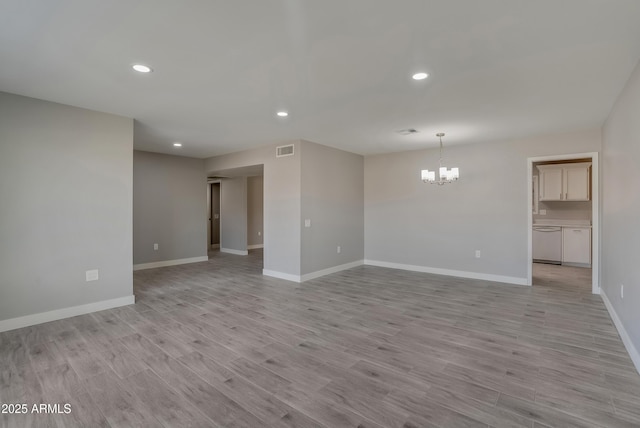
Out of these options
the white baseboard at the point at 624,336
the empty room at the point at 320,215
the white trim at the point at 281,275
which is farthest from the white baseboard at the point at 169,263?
the white baseboard at the point at 624,336

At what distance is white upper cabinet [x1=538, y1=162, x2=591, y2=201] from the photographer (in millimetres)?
6812

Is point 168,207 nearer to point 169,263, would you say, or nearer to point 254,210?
point 169,263

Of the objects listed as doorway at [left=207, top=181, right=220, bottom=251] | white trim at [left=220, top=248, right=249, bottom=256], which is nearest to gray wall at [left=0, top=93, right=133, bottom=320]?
white trim at [left=220, top=248, right=249, bottom=256]

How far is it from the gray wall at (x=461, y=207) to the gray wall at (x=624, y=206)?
1.17 metres

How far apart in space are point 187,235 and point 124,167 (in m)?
3.43

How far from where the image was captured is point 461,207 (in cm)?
584

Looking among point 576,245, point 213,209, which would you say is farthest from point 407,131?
point 213,209

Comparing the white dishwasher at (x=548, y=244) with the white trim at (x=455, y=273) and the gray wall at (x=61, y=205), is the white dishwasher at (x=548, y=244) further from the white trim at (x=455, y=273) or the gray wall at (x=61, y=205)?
the gray wall at (x=61, y=205)

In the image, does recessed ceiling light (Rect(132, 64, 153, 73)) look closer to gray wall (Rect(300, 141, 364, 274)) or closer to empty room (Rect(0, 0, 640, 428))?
empty room (Rect(0, 0, 640, 428))

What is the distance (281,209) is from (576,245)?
6595 millimetres

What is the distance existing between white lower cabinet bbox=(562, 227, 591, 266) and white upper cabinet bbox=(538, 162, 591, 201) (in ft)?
2.44

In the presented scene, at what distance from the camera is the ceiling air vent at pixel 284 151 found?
5.52 metres

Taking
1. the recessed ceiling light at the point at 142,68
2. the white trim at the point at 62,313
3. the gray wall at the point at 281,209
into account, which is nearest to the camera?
the recessed ceiling light at the point at 142,68

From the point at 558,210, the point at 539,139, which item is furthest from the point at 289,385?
the point at 558,210
